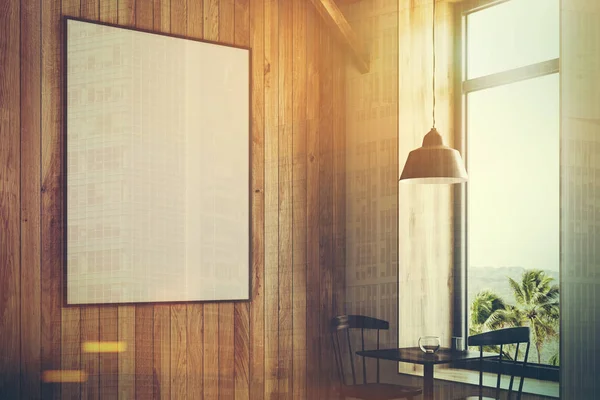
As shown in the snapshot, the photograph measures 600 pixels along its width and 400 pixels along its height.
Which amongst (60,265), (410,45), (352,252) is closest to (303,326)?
(352,252)

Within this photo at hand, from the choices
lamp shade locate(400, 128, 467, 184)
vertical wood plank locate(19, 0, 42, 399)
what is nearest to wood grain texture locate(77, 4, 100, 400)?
vertical wood plank locate(19, 0, 42, 399)

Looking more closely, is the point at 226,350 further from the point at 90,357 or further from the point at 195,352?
the point at 90,357

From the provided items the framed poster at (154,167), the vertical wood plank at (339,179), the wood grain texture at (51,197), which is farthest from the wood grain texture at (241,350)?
the wood grain texture at (51,197)

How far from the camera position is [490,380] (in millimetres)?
3734

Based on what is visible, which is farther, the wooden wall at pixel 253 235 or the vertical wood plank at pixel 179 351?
the vertical wood plank at pixel 179 351

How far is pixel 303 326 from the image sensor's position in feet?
13.9

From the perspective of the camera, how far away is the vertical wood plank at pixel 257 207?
4.04 metres

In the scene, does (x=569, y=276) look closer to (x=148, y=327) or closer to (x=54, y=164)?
(x=148, y=327)

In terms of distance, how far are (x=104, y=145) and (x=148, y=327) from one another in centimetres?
96

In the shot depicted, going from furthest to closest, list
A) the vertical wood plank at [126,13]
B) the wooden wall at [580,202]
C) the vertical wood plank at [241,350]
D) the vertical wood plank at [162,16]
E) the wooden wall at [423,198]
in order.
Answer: the wooden wall at [423,198]
the vertical wood plank at [241,350]
the vertical wood plank at [162,16]
the vertical wood plank at [126,13]
the wooden wall at [580,202]

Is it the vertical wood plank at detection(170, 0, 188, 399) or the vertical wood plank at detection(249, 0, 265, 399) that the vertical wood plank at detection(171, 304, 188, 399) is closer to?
the vertical wood plank at detection(170, 0, 188, 399)

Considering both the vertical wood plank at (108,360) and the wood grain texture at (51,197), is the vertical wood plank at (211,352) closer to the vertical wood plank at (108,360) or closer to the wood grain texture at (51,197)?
the vertical wood plank at (108,360)

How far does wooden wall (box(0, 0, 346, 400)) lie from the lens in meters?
3.37

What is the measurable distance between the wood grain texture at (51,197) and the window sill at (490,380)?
191 centimetres
